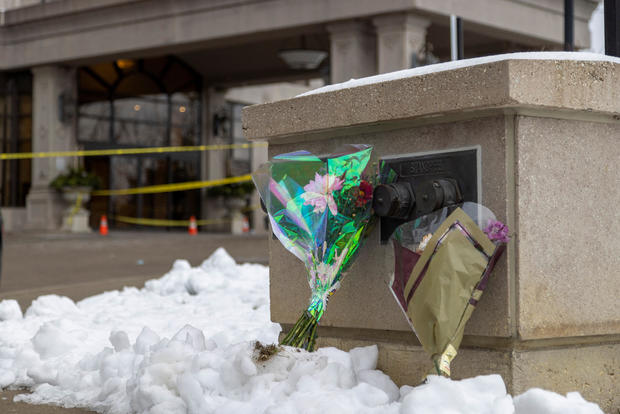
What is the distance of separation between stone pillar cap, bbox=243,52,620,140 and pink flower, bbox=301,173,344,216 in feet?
1.38

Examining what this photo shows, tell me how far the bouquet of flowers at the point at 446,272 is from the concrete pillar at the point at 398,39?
43.9 feet

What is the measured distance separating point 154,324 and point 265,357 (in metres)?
2.76

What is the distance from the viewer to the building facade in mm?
17297

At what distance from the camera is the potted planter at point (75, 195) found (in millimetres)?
20516

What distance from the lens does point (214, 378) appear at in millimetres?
3293

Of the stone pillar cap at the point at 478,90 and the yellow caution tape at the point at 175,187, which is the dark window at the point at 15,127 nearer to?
the yellow caution tape at the point at 175,187

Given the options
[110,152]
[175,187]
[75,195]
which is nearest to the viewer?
[75,195]

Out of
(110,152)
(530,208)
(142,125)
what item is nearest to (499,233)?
(530,208)

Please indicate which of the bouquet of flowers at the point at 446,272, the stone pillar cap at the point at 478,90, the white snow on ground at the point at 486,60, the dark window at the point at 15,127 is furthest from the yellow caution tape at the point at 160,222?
the bouquet of flowers at the point at 446,272

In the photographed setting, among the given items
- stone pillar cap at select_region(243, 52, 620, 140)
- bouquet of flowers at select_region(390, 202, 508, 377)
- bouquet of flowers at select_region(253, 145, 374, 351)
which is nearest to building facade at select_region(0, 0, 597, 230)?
stone pillar cap at select_region(243, 52, 620, 140)

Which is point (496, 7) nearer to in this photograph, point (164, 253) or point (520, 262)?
point (164, 253)

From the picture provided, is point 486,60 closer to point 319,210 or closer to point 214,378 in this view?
point 319,210

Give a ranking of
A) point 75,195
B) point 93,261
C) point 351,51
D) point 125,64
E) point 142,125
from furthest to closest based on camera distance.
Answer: point 142,125
point 125,64
point 75,195
point 351,51
point 93,261

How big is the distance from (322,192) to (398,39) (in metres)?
13.7
